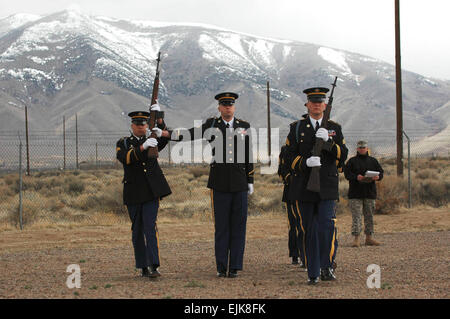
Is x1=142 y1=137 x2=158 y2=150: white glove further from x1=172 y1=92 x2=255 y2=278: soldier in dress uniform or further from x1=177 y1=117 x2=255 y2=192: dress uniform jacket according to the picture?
x1=177 y1=117 x2=255 y2=192: dress uniform jacket

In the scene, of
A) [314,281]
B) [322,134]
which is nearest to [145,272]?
[314,281]

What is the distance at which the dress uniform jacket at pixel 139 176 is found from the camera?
9680mm

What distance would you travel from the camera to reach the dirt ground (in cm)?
845

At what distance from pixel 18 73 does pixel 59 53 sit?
20.5 meters

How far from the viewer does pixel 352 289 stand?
8.52 metres

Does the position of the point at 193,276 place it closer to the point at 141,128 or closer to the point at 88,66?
the point at 141,128

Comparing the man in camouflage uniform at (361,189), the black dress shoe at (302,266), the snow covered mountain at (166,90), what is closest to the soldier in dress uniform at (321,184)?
the black dress shoe at (302,266)

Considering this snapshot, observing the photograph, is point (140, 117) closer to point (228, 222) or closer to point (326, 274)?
point (228, 222)

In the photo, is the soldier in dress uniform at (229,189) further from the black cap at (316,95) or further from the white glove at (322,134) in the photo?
the white glove at (322,134)

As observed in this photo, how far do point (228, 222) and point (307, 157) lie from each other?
5.47ft

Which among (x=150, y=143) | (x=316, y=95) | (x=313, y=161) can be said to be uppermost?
(x=316, y=95)

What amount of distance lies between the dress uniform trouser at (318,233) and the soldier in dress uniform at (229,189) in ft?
3.88

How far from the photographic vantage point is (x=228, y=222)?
1007cm
